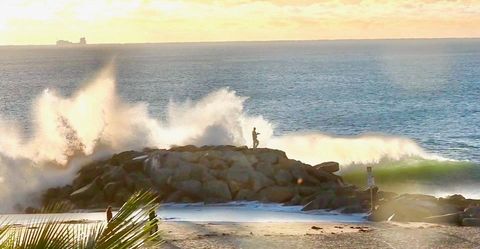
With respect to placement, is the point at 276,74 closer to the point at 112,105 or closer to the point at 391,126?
the point at 391,126

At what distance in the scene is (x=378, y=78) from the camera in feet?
451

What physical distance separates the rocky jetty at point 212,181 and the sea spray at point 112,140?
6.53 feet

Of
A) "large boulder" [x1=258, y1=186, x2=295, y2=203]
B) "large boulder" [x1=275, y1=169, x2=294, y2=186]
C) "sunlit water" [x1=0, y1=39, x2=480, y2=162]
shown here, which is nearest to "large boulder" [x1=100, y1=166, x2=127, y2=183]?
"large boulder" [x1=258, y1=186, x2=295, y2=203]

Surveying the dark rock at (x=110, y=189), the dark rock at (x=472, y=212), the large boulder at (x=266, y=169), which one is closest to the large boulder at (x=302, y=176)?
the large boulder at (x=266, y=169)

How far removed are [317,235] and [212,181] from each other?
8563mm

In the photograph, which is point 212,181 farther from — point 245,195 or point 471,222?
point 471,222

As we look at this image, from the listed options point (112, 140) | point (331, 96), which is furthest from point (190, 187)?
point (331, 96)

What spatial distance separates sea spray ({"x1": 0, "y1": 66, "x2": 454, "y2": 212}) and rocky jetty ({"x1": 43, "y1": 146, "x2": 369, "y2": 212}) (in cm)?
199

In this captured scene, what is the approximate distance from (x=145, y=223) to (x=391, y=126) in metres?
67.6

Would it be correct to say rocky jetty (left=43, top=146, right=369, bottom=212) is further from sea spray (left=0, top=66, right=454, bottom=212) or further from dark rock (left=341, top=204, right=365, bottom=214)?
sea spray (left=0, top=66, right=454, bottom=212)

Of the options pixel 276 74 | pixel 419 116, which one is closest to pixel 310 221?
pixel 419 116

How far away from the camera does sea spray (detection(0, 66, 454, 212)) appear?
103ft

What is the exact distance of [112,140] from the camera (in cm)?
3925

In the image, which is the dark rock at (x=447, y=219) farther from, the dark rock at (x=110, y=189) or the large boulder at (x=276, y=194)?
the dark rock at (x=110, y=189)
